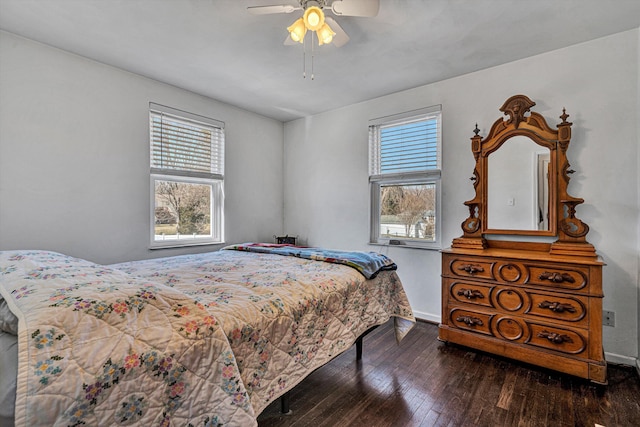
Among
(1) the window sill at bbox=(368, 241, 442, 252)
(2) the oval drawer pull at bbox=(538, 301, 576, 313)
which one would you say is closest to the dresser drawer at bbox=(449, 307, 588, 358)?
(2) the oval drawer pull at bbox=(538, 301, 576, 313)

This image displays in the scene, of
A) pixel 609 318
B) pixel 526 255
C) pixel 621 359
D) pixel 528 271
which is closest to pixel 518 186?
pixel 526 255

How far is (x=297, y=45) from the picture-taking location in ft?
8.03

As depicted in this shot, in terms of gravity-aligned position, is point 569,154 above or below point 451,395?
above

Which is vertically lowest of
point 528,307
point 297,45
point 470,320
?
point 470,320

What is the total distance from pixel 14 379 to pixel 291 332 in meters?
0.92

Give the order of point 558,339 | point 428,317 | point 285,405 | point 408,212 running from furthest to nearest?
point 408,212 → point 428,317 → point 558,339 → point 285,405

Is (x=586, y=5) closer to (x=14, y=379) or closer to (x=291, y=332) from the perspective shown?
(x=291, y=332)

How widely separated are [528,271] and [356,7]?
2.19 metres

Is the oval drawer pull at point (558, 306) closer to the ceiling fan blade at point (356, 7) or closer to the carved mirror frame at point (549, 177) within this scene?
the carved mirror frame at point (549, 177)

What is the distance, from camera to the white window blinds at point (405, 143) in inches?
126

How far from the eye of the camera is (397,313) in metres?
2.27

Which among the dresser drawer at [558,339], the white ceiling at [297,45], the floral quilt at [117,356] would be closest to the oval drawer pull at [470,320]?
the dresser drawer at [558,339]

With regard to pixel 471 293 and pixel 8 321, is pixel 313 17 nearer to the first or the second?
pixel 8 321

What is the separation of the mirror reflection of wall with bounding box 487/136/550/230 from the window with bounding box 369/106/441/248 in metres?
0.57
